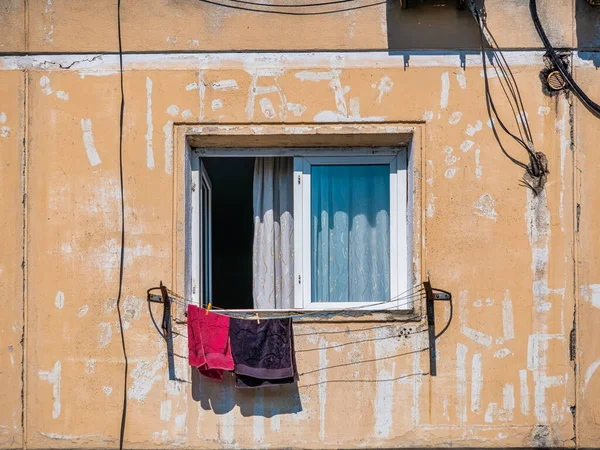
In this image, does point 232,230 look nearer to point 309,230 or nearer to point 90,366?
point 309,230

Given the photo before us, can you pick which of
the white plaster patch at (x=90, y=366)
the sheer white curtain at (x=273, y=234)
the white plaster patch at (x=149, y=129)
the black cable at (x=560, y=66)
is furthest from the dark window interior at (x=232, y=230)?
the black cable at (x=560, y=66)

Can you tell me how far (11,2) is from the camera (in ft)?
21.2

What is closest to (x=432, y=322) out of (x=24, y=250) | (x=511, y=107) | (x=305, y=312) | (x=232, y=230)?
(x=305, y=312)

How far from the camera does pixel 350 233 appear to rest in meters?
6.65

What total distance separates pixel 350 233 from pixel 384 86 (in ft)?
3.69

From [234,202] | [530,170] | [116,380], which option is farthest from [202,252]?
[530,170]

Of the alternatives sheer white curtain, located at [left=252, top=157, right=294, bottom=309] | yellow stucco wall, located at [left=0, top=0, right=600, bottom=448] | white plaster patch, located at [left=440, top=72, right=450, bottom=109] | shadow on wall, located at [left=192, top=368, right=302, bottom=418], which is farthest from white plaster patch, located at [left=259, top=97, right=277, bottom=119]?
shadow on wall, located at [left=192, top=368, right=302, bottom=418]

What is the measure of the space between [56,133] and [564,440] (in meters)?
4.20

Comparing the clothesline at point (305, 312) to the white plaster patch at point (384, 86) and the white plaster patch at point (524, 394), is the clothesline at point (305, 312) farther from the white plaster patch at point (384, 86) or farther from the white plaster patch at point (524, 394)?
the white plaster patch at point (384, 86)

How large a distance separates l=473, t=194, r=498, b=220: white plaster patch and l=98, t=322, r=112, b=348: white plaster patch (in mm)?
2734

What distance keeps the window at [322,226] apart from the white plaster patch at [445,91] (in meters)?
0.48

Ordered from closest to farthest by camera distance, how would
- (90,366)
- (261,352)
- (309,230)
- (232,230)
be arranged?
(261,352) < (90,366) < (309,230) < (232,230)

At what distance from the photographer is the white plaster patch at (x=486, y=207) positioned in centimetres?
627

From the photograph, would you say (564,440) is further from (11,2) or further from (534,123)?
(11,2)
